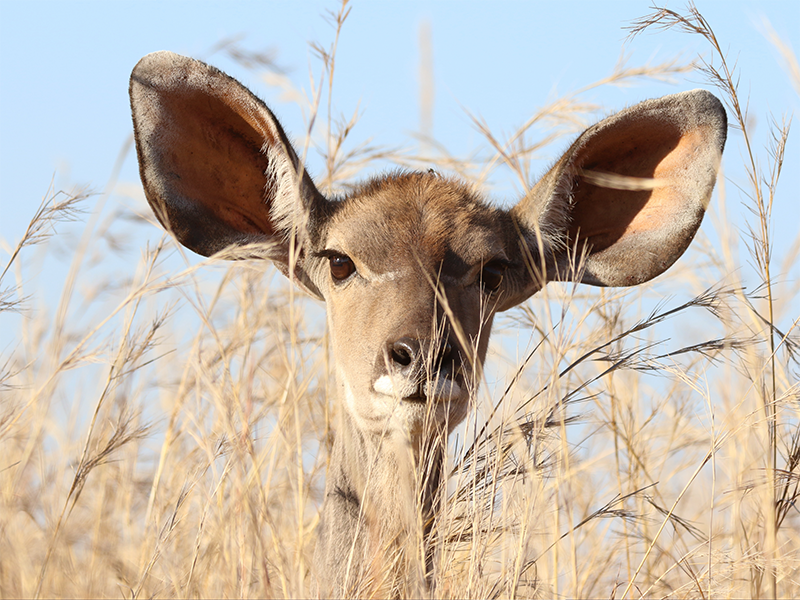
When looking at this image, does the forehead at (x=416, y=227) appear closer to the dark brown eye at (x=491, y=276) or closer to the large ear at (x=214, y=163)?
the dark brown eye at (x=491, y=276)

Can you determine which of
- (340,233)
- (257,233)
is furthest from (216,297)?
(340,233)

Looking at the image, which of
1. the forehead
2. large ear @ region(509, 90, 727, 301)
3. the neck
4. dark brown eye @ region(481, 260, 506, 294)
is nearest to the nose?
the neck

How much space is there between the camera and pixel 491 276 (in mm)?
4082

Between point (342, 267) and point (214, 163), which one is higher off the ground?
point (214, 163)

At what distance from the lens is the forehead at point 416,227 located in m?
3.91

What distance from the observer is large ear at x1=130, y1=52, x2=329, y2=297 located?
3.91 meters

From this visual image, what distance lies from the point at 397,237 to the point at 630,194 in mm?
1271

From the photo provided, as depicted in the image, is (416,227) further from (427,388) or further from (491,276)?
(427,388)

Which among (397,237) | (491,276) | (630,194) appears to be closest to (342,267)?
(397,237)

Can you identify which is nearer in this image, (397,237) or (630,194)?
(397,237)

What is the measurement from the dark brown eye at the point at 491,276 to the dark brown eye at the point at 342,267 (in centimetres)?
→ 56

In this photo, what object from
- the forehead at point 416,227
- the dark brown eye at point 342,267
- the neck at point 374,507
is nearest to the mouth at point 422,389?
the neck at point 374,507

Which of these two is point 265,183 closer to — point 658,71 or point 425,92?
point 425,92

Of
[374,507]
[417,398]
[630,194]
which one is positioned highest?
[630,194]
